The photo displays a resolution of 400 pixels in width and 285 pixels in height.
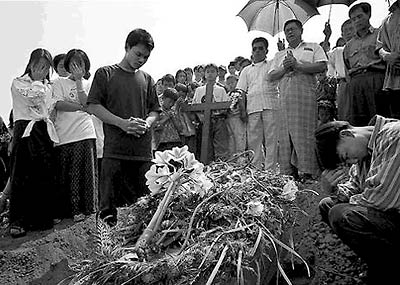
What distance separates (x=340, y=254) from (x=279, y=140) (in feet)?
7.08

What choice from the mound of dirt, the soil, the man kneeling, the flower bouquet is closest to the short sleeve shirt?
the soil

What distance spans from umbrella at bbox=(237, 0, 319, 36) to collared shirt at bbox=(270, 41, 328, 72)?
43.9 inches

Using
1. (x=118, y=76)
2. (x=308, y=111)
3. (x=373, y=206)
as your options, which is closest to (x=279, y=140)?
(x=308, y=111)

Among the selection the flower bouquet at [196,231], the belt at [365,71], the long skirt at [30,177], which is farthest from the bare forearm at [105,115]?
the belt at [365,71]

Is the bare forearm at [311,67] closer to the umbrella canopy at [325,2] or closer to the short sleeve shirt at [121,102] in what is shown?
the umbrella canopy at [325,2]

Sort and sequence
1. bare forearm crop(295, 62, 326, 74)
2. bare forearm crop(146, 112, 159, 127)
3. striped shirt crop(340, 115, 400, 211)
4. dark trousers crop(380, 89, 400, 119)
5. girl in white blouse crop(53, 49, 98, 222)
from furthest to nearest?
bare forearm crop(295, 62, 326, 74) → girl in white blouse crop(53, 49, 98, 222) → dark trousers crop(380, 89, 400, 119) → bare forearm crop(146, 112, 159, 127) → striped shirt crop(340, 115, 400, 211)

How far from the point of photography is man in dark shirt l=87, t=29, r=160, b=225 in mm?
4531

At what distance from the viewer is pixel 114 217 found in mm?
4484

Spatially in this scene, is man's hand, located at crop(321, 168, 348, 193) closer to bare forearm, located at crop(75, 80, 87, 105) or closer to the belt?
the belt

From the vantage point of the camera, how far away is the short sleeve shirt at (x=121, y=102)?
460 centimetres

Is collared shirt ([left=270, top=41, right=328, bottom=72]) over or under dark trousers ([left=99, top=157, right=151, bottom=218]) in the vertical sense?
over

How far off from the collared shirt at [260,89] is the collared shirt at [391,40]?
1.59m

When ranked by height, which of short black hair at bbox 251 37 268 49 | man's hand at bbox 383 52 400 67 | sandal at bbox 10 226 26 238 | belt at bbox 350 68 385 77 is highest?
short black hair at bbox 251 37 268 49

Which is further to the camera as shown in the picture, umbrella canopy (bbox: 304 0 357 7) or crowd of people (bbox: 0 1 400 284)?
umbrella canopy (bbox: 304 0 357 7)
